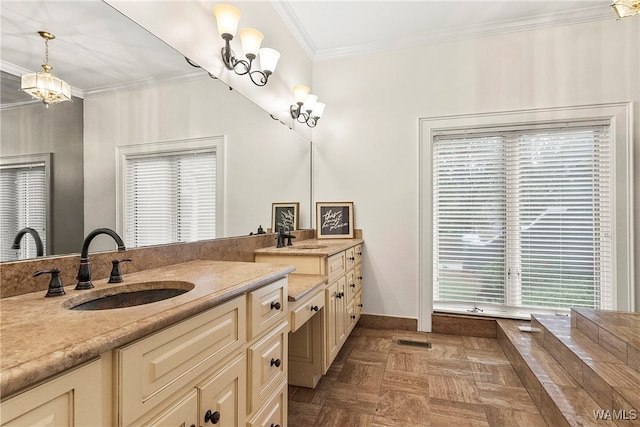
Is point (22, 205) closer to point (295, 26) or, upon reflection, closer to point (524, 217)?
point (295, 26)

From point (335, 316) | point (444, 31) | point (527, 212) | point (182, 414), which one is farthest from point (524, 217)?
point (182, 414)

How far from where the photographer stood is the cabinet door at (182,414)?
73 cm

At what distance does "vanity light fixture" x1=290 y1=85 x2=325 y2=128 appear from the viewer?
279cm

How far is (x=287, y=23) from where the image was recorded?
8.99 feet

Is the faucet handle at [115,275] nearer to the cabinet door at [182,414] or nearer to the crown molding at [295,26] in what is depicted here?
the cabinet door at [182,414]

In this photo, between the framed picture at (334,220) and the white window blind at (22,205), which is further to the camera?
the framed picture at (334,220)

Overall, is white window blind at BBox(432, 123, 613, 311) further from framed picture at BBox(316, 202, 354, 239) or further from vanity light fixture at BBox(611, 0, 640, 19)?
vanity light fixture at BBox(611, 0, 640, 19)

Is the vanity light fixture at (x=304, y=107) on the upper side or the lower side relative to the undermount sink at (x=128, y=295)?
upper

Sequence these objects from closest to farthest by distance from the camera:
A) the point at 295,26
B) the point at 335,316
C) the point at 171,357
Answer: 1. the point at 171,357
2. the point at 335,316
3. the point at 295,26

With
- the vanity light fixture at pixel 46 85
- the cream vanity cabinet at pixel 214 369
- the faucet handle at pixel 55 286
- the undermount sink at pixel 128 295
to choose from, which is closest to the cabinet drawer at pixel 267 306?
the cream vanity cabinet at pixel 214 369

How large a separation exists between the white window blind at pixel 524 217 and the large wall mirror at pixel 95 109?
2247 millimetres

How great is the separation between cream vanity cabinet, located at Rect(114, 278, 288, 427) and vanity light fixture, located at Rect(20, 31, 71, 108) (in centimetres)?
85

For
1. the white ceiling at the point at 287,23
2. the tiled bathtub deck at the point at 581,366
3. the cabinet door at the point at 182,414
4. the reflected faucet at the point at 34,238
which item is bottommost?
the tiled bathtub deck at the point at 581,366

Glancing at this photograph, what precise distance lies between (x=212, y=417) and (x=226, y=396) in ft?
0.25
